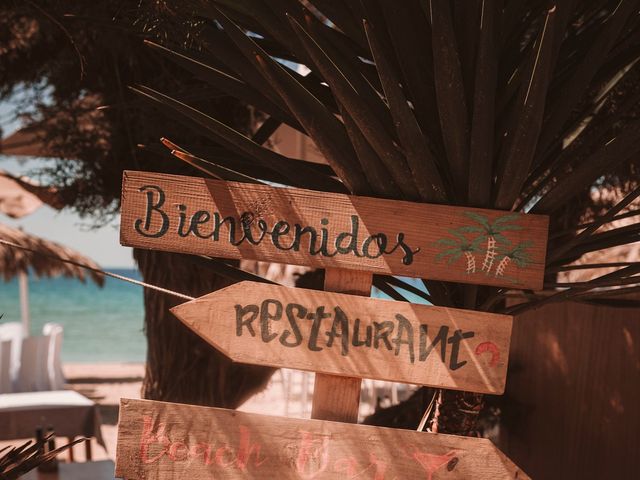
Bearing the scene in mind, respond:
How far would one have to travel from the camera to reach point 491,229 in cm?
132

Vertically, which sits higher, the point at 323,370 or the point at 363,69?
the point at 363,69

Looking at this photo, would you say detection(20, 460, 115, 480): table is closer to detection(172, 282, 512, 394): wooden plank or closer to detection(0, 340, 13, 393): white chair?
detection(172, 282, 512, 394): wooden plank

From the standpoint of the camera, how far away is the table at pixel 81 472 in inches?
133

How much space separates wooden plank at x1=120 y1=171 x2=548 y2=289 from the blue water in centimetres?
2907

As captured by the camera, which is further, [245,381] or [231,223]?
[245,381]

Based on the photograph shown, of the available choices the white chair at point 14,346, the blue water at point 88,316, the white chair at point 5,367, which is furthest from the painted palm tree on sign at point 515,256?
the blue water at point 88,316

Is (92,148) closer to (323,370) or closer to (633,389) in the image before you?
(323,370)

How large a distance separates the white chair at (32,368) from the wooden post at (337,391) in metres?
5.79

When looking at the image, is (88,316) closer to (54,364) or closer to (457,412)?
(54,364)

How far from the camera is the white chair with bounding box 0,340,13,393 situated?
20.2 ft

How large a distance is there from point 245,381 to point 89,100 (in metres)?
1.58

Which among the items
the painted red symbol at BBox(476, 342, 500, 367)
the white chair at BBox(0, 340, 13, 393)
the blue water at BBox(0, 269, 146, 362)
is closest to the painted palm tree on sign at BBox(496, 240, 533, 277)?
the painted red symbol at BBox(476, 342, 500, 367)

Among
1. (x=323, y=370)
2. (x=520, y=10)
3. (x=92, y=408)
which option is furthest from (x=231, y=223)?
(x=92, y=408)

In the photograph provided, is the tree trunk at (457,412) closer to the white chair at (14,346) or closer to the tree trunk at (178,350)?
the tree trunk at (178,350)
